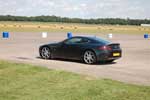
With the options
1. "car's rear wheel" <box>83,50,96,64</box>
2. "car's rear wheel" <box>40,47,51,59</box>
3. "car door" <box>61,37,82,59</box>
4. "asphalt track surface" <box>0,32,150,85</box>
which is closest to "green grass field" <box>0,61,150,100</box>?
"asphalt track surface" <box>0,32,150,85</box>

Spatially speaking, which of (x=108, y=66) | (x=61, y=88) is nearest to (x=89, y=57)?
(x=108, y=66)

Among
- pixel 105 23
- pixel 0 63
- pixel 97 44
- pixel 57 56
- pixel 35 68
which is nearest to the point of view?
pixel 35 68

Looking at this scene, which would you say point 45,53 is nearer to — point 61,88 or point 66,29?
point 61,88

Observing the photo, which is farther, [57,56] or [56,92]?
[57,56]

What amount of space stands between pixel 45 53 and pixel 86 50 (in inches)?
104

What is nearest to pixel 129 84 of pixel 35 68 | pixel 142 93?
pixel 142 93

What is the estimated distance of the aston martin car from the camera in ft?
51.2

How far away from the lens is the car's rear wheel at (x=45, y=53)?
17.4m

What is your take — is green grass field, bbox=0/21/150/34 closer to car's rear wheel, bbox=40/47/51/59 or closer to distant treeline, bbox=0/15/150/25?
car's rear wheel, bbox=40/47/51/59

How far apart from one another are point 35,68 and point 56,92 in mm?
4266

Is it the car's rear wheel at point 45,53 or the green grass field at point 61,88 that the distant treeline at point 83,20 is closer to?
the car's rear wheel at point 45,53

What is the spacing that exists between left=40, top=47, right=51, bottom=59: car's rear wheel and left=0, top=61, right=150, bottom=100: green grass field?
594cm

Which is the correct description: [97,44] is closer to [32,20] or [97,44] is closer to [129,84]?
[129,84]

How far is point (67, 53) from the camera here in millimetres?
16688
